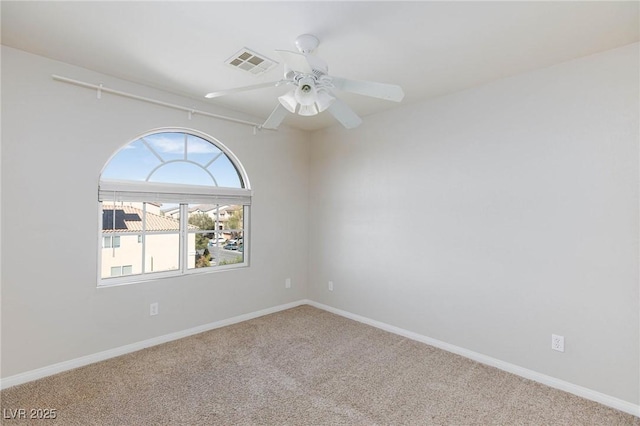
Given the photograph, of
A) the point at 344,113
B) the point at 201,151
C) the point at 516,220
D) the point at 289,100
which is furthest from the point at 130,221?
the point at 516,220

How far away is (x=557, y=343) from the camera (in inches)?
93.0

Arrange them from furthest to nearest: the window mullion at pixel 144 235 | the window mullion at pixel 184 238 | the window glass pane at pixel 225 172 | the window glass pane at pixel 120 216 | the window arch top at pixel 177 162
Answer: the window glass pane at pixel 225 172 < the window mullion at pixel 184 238 < the window mullion at pixel 144 235 < the window arch top at pixel 177 162 < the window glass pane at pixel 120 216

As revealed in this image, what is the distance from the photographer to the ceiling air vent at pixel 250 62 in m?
2.29

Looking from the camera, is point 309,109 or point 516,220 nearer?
point 309,109

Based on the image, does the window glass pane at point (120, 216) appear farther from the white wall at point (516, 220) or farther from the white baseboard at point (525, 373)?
the white baseboard at point (525, 373)

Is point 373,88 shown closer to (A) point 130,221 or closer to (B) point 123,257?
(A) point 130,221

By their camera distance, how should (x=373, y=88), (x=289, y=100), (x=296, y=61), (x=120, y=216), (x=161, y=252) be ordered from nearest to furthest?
(x=296, y=61)
(x=373, y=88)
(x=289, y=100)
(x=120, y=216)
(x=161, y=252)

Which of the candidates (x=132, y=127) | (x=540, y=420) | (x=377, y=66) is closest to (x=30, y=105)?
(x=132, y=127)

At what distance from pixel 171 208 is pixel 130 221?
394 mm

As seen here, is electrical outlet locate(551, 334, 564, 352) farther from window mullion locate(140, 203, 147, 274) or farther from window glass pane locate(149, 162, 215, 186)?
window mullion locate(140, 203, 147, 274)

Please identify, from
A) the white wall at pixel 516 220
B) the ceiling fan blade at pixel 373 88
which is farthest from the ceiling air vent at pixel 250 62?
the white wall at pixel 516 220

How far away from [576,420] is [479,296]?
1000mm

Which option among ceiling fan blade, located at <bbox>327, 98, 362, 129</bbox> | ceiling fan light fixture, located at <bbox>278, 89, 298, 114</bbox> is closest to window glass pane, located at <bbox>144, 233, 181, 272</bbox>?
ceiling fan light fixture, located at <bbox>278, 89, 298, 114</bbox>

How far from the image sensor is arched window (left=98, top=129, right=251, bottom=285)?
2.85 metres
